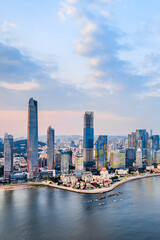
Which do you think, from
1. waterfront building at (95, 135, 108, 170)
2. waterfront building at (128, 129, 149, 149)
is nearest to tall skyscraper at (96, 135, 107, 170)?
waterfront building at (95, 135, 108, 170)

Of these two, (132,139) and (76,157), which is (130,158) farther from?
(132,139)

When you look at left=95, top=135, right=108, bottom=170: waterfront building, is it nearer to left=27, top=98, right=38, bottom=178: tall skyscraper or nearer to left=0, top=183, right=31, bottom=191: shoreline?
left=27, top=98, right=38, bottom=178: tall skyscraper

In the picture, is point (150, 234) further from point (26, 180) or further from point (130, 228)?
point (26, 180)

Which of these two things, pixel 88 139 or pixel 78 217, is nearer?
pixel 78 217

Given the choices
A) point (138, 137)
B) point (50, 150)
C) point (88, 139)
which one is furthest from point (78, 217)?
point (138, 137)

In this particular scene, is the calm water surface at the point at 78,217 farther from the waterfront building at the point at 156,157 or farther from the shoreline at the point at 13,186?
the waterfront building at the point at 156,157

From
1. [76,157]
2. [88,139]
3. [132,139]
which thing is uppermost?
[132,139]

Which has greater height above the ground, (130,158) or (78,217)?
(130,158)

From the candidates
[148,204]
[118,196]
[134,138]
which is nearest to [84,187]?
[118,196]
